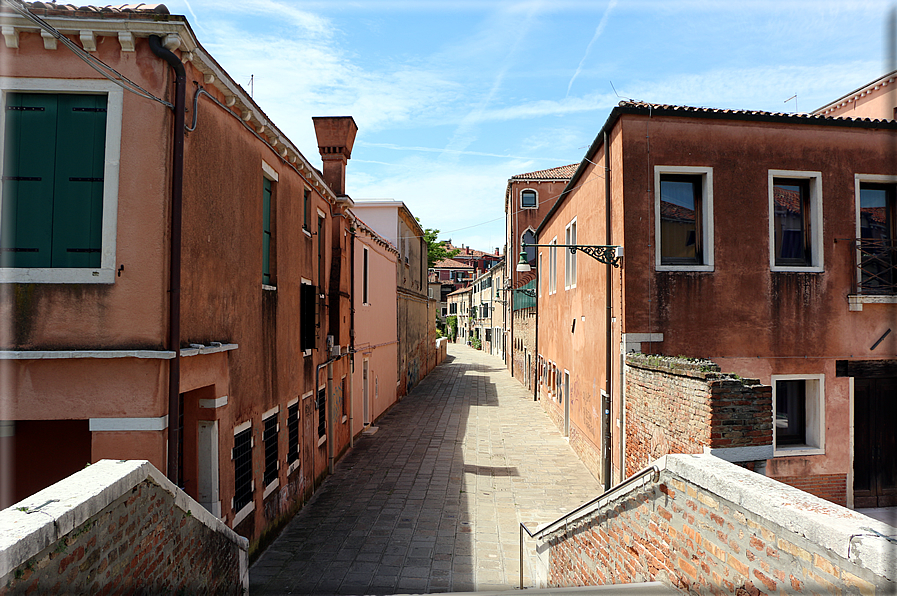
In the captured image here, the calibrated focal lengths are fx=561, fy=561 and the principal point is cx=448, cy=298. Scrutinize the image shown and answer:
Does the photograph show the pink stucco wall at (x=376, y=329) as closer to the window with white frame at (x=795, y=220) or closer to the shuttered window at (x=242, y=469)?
the shuttered window at (x=242, y=469)

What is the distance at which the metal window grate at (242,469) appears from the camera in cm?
698

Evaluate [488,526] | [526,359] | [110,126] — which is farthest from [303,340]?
[526,359]

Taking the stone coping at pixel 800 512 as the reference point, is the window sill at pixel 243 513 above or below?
below

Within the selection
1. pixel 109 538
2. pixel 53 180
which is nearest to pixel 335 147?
pixel 53 180

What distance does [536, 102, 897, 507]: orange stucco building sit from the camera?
9.04m

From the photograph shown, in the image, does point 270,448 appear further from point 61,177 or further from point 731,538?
point 731,538

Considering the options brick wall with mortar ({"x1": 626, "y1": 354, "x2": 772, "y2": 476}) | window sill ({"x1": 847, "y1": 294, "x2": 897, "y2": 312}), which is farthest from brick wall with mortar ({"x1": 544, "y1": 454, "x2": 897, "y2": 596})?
window sill ({"x1": 847, "y1": 294, "x2": 897, "y2": 312})

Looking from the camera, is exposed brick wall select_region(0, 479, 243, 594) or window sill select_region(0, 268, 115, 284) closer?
exposed brick wall select_region(0, 479, 243, 594)

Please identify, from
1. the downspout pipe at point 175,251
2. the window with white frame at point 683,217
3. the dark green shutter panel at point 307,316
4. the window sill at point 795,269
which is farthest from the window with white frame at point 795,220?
the downspout pipe at point 175,251

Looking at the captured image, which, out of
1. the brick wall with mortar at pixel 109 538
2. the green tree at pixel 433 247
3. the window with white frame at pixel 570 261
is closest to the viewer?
the brick wall with mortar at pixel 109 538

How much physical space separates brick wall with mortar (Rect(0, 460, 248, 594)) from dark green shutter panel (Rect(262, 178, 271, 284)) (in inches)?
160

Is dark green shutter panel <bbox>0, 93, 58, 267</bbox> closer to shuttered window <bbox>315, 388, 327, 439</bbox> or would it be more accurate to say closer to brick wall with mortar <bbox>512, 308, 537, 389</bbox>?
shuttered window <bbox>315, 388, 327, 439</bbox>

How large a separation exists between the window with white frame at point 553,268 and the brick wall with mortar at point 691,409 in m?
8.80

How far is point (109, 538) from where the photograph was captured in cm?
343
